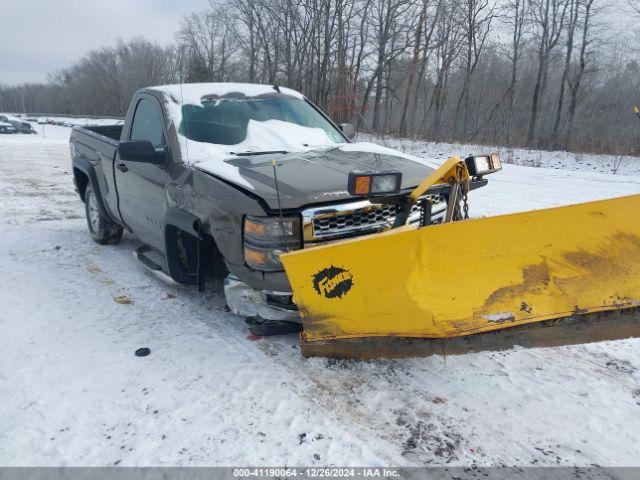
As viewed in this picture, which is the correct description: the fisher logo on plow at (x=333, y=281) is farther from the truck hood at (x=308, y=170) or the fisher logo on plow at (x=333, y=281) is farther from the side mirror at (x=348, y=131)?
the side mirror at (x=348, y=131)

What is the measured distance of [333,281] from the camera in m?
Answer: 2.54

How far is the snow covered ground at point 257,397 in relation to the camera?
7.73ft

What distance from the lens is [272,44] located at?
A: 127 feet

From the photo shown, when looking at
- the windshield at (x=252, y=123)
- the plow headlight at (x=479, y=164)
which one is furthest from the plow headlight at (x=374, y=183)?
the windshield at (x=252, y=123)

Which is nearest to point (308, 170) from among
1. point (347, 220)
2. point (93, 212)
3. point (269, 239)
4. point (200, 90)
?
point (347, 220)

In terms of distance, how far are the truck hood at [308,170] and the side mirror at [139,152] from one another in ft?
1.51

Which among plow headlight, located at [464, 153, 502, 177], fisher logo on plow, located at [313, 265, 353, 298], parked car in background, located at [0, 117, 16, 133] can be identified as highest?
plow headlight, located at [464, 153, 502, 177]

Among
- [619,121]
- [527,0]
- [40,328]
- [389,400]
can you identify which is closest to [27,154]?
[40,328]

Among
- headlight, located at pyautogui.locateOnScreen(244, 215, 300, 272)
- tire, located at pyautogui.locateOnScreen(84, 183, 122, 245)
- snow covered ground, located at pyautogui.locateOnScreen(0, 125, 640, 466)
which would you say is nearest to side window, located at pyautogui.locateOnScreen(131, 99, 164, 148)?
tire, located at pyautogui.locateOnScreen(84, 183, 122, 245)

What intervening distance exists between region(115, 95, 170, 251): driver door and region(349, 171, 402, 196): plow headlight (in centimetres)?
182

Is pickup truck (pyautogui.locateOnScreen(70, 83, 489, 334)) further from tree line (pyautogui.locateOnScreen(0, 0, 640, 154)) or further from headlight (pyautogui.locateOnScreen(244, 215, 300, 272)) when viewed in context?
tree line (pyautogui.locateOnScreen(0, 0, 640, 154))

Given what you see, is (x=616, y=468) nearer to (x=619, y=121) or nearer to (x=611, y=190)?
(x=611, y=190)

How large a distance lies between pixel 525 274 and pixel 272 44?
40.1 m

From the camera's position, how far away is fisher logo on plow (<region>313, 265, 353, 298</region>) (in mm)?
2518
